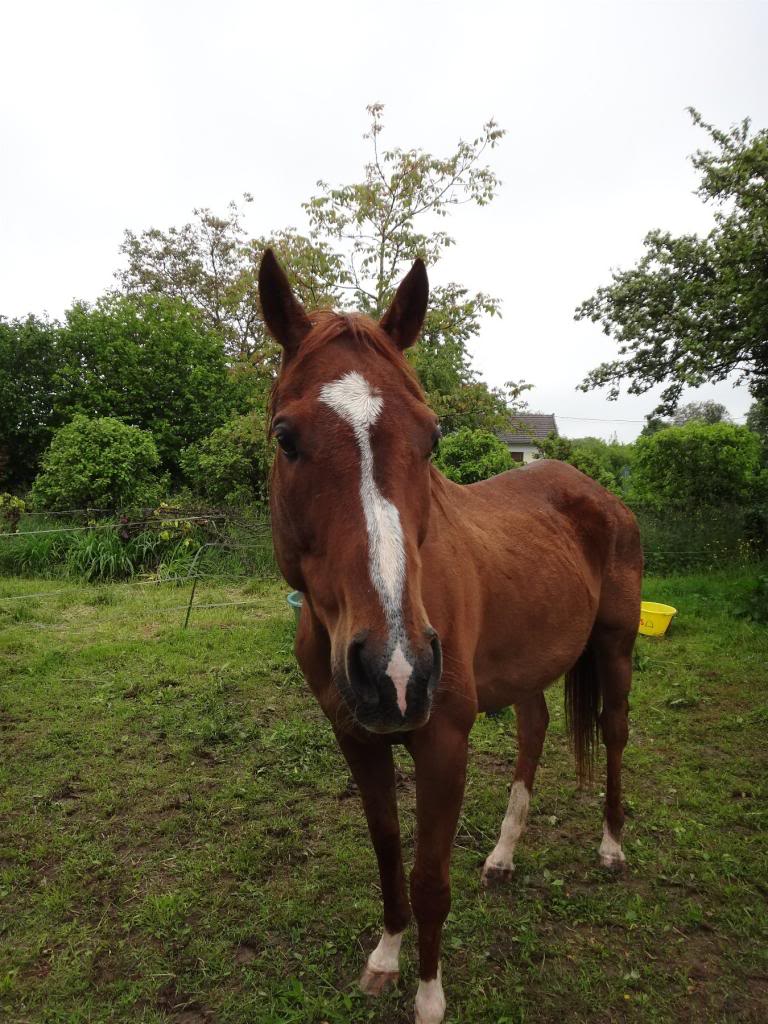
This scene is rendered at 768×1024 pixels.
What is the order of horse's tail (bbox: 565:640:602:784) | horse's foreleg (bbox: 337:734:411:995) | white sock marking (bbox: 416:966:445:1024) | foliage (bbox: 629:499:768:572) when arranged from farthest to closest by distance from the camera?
foliage (bbox: 629:499:768:572), horse's tail (bbox: 565:640:602:784), horse's foreleg (bbox: 337:734:411:995), white sock marking (bbox: 416:966:445:1024)

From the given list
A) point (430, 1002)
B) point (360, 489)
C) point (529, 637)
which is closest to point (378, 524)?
point (360, 489)

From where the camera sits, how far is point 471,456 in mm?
8305

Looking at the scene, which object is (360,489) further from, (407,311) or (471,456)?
(471,456)

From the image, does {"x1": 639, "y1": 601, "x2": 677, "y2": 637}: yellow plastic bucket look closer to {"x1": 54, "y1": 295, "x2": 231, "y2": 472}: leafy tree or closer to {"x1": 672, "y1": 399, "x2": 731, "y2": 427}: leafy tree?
{"x1": 54, "y1": 295, "x2": 231, "y2": 472}: leafy tree

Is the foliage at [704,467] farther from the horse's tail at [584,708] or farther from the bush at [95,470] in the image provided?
the bush at [95,470]

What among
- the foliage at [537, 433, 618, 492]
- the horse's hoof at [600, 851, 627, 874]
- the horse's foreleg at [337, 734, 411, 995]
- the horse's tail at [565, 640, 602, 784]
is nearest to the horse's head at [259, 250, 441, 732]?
the horse's foreleg at [337, 734, 411, 995]

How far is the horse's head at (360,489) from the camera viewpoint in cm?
121

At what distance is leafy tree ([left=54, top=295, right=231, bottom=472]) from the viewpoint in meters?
13.2

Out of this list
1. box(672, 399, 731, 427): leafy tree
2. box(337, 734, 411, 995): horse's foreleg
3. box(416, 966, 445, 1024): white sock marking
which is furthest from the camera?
box(672, 399, 731, 427): leafy tree

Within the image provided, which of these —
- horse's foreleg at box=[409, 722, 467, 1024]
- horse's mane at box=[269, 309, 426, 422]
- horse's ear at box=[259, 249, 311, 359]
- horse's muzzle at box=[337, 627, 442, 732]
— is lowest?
horse's foreleg at box=[409, 722, 467, 1024]

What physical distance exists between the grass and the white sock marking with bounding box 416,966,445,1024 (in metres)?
0.11

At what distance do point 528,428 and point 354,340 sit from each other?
8.08m

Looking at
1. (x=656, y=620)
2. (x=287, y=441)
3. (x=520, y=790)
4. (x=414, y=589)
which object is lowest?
(x=520, y=790)

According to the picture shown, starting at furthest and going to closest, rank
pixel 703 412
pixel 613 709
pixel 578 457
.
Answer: pixel 703 412 → pixel 578 457 → pixel 613 709
